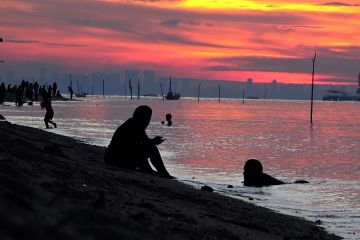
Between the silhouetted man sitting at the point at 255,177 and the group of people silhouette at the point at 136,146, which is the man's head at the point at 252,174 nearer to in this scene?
the silhouetted man sitting at the point at 255,177

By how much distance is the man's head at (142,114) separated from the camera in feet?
38.3

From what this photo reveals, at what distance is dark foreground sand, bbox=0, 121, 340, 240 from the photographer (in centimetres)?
283

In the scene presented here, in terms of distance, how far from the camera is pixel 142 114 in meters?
11.7

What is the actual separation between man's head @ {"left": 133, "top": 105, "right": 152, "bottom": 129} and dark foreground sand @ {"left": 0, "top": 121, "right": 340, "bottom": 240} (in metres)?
0.98

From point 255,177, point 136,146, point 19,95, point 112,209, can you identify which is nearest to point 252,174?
point 255,177

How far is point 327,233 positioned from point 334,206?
4259 millimetres

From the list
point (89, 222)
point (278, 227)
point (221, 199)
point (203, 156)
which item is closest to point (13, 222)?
point (89, 222)

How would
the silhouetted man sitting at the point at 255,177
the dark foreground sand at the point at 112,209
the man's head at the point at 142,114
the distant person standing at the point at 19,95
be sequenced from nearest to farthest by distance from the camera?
the dark foreground sand at the point at 112,209 < the man's head at the point at 142,114 < the silhouetted man sitting at the point at 255,177 < the distant person standing at the point at 19,95

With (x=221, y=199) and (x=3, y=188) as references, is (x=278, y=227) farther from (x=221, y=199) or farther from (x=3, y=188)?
(x=3, y=188)

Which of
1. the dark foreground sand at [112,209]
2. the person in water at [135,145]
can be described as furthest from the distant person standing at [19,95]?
the person in water at [135,145]

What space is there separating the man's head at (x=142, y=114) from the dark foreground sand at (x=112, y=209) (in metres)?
0.98

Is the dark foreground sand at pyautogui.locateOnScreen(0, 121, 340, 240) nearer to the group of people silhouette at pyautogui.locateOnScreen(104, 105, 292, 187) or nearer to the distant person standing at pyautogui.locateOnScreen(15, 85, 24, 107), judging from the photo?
the group of people silhouette at pyautogui.locateOnScreen(104, 105, 292, 187)

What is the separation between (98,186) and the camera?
8.43m

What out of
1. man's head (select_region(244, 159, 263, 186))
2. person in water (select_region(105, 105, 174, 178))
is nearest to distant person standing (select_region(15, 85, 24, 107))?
man's head (select_region(244, 159, 263, 186))
